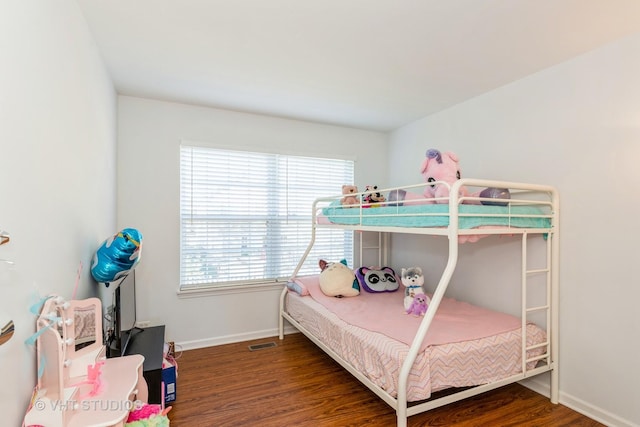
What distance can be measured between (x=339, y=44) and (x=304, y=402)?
2.40 meters

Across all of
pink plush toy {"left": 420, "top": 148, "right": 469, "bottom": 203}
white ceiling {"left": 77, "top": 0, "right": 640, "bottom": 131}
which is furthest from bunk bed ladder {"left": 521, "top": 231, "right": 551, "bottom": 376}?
white ceiling {"left": 77, "top": 0, "right": 640, "bottom": 131}

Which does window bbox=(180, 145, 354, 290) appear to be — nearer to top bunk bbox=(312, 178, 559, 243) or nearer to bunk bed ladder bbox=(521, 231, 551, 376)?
top bunk bbox=(312, 178, 559, 243)

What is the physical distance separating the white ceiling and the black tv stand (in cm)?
200

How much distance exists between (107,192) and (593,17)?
331cm

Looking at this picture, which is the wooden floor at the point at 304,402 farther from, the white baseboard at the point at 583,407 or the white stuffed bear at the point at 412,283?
the white stuffed bear at the point at 412,283

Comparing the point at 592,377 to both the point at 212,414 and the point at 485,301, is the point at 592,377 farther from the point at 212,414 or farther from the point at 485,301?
the point at 212,414

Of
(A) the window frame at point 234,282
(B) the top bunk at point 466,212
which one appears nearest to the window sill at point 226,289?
(A) the window frame at point 234,282

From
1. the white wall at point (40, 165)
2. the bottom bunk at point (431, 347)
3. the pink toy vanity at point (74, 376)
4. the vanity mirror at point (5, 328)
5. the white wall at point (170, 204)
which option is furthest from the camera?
the white wall at point (170, 204)

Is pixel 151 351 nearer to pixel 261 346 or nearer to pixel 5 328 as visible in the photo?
pixel 261 346

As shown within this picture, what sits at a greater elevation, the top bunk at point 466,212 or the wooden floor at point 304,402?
the top bunk at point 466,212

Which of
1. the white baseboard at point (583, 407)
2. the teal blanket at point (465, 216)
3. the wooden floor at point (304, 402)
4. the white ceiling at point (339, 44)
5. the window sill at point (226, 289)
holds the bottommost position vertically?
the wooden floor at point (304, 402)

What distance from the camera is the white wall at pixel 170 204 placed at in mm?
3008

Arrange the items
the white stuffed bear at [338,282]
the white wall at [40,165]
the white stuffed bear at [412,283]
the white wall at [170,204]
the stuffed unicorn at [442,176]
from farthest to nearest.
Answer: the white stuffed bear at [338,282]
the white wall at [170,204]
the white stuffed bear at [412,283]
the stuffed unicorn at [442,176]
the white wall at [40,165]

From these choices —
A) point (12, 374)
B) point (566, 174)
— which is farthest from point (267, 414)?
point (566, 174)
